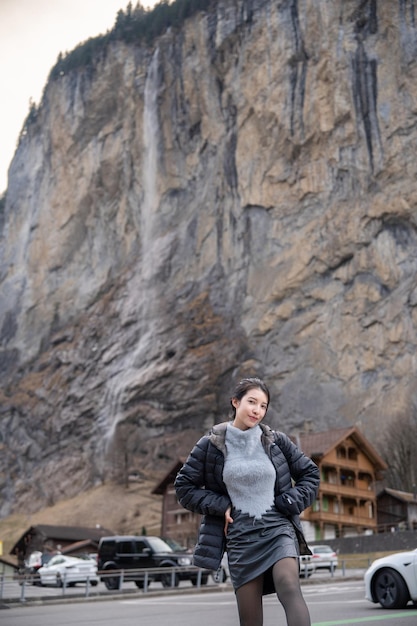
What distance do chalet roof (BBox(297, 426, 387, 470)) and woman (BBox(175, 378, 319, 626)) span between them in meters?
47.5

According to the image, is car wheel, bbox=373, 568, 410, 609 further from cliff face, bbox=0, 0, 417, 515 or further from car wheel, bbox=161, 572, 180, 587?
cliff face, bbox=0, 0, 417, 515

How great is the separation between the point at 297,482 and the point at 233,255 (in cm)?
7954

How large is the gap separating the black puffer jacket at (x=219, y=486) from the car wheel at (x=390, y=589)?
676cm

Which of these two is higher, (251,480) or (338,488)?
(338,488)

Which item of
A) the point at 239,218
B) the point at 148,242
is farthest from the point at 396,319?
the point at 148,242

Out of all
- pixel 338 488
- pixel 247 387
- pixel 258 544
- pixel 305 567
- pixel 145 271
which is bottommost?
pixel 305 567

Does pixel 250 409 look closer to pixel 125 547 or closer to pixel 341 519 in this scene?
pixel 125 547

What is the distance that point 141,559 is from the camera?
27.1 meters

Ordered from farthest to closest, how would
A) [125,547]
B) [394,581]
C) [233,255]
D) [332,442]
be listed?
[233,255]
[332,442]
[125,547]
[394,581]

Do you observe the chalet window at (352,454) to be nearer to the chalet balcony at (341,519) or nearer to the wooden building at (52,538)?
the chalet balcony at (341,519)

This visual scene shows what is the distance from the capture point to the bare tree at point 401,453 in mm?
64000

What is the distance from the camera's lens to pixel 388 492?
5969cm

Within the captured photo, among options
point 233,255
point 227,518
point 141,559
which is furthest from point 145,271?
point 227,518

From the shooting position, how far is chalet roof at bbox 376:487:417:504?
190 ft
